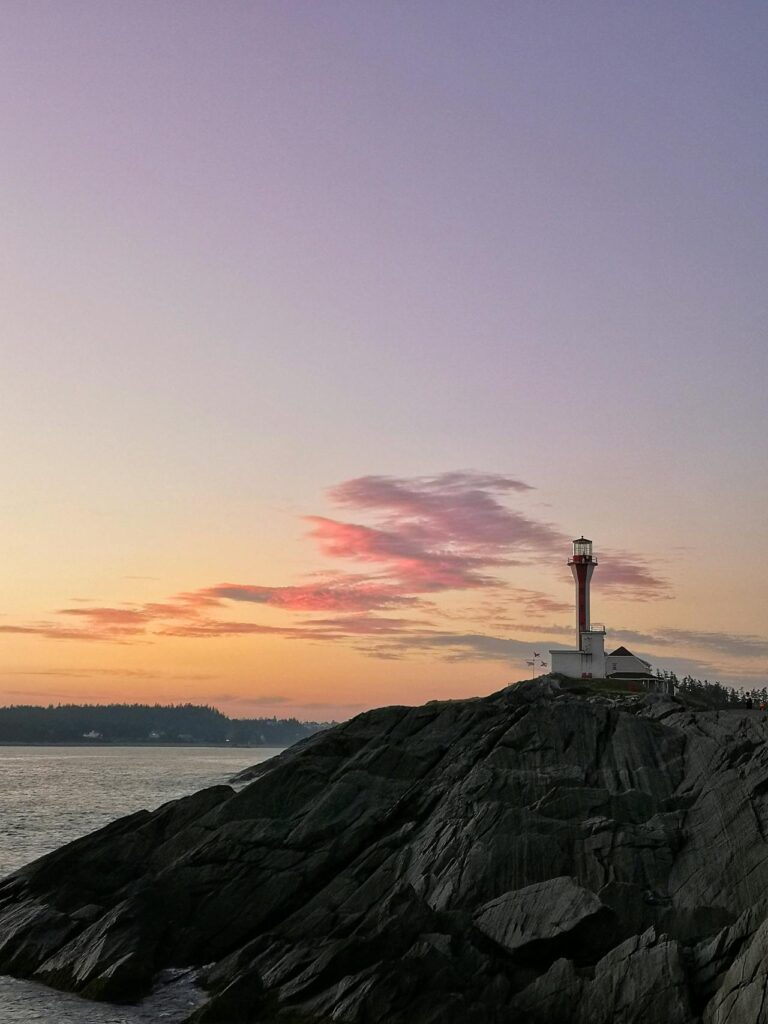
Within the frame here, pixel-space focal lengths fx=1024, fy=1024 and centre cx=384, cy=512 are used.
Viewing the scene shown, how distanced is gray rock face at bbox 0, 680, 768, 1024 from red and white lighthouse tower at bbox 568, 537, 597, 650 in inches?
2087

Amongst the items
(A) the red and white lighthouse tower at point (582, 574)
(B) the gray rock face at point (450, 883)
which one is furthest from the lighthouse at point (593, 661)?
(B) the gray rock face at point (450, 883)

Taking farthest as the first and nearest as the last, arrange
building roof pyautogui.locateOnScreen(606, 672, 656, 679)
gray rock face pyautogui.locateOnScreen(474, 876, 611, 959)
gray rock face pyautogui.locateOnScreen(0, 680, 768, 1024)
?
building roof pyautogui.locateOnScreen(606, 672, 656, 679)
gray rock face pyautogui.locateOnScreen(474, 876, 611, 959)
gray rock face pyautogui.locateOnScreen(0, 680, 768, 1024)

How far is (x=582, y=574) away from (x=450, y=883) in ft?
258

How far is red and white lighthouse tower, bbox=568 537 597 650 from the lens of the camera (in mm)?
110812

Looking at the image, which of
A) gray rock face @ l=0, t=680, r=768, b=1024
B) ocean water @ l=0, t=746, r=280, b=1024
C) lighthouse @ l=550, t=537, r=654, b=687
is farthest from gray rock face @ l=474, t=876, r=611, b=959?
lighthouse @ l=550, t=537, r=654, b=687

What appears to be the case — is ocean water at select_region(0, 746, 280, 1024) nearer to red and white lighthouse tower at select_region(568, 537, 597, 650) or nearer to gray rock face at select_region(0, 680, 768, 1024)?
gray rock face at select_region(0, 680, 768, 1024)

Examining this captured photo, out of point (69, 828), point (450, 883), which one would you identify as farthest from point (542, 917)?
point (69, 828)

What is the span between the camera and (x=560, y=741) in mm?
52094

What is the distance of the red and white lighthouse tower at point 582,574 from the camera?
110812 mm

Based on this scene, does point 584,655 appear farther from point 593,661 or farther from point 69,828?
point 69,828

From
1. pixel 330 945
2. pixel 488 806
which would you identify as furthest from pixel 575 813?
pixel 330 945

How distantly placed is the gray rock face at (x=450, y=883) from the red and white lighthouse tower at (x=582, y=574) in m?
53.0

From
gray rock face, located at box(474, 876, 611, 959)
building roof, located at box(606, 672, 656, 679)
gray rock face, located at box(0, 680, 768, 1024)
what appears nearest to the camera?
gray rock face, located at box(0, 680, 768, 1024)

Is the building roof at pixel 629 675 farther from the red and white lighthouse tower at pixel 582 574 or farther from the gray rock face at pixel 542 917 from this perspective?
the gray rock face at pixel 542 917
